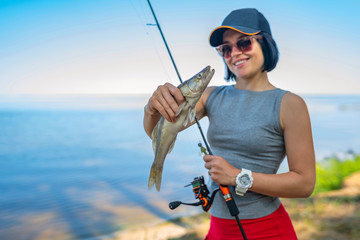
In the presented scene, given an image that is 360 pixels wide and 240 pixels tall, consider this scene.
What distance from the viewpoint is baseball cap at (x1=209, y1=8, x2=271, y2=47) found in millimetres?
1621

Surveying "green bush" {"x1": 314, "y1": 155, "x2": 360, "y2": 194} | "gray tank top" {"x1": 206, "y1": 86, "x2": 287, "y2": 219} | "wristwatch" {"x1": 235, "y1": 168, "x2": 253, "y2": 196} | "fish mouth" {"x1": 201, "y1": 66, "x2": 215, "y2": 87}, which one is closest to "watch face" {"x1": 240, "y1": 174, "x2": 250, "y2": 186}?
"wristwatch" {"x1": 235, "y1": 168, "x2": 253, "y2": 196}

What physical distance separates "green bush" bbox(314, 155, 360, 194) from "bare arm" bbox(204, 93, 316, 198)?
172 inches

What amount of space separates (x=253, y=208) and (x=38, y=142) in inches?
560

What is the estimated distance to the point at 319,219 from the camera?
4043 mm

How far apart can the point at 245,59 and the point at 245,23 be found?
0.19m

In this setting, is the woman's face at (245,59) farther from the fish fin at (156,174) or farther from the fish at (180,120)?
the fish fin at (156,174)

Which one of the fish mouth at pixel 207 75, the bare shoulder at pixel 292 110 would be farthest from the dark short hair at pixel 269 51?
the fish mouth at pixel 207 75

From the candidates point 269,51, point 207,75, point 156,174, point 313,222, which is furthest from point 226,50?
point 313,222

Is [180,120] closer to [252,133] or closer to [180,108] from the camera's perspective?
[180,108]

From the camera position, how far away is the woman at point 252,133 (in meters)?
1.48

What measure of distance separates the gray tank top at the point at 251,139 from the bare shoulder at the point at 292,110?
0.09 ft

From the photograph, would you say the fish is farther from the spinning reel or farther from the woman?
the spinning reel

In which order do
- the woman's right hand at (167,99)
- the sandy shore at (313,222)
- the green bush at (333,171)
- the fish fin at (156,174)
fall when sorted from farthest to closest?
1. the green bush at (333,171)
2. the sandy shore at (313,222)
3. the fish fin at (156,174)
4. the woman's right hand at (167,99)

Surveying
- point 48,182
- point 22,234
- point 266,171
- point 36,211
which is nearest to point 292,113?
point 266,171
